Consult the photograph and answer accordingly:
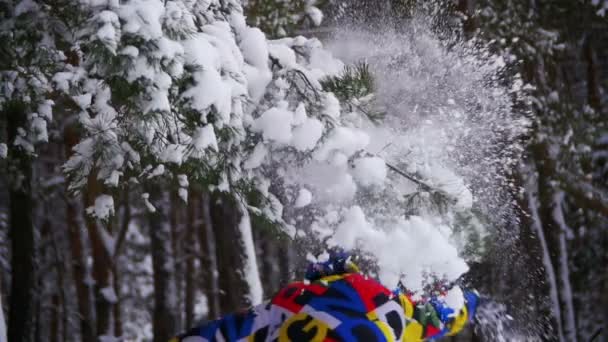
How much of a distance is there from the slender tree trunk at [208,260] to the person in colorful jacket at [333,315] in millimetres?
9211

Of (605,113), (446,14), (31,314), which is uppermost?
(446,14)

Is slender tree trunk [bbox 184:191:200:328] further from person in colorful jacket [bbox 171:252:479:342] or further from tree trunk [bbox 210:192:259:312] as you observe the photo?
person in colorful jacket [bbox 171:252:479:342]

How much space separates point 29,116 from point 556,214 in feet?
26.9

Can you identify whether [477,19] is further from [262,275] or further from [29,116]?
[262,275]

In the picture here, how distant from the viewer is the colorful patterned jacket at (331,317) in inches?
94.3

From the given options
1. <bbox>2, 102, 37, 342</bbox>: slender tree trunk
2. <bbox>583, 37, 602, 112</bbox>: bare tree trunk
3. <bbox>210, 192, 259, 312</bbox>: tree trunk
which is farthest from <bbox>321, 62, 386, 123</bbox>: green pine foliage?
<bbox>583, 37, 602, 112</bbox>: bare tree trunk

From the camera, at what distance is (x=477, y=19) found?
7.23 metres

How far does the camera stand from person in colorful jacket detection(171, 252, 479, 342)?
2400mm

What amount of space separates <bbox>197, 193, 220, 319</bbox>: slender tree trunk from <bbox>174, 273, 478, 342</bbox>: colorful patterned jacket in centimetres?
925

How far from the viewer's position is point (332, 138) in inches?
121

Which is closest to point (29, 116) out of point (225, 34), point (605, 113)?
point (225, 34)

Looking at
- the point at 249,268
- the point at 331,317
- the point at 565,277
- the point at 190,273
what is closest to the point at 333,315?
the point at 331,317

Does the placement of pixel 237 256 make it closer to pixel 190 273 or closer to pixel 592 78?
pixel 592 78

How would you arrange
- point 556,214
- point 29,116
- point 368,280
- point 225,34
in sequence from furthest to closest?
1. point 556,214
2. point 29,116
3. point 225,34
4. point 368,280
